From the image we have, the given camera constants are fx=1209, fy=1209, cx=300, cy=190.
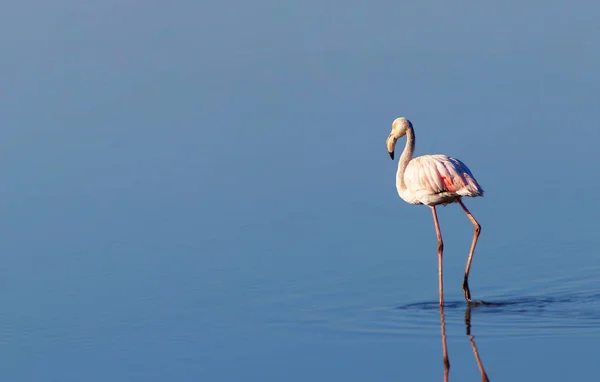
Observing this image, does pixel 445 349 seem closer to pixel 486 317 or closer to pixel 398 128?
pixel 486 317

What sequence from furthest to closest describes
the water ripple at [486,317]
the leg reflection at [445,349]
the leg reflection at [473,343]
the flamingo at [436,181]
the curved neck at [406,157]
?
the curved neck at [406,157], the flamingo at [436,181], the water ripple at [486,317], the leg reflection at [445,349], the leg reflection at [473,343]

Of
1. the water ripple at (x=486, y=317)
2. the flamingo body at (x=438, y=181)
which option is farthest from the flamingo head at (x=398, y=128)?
the water ripple at (x=486, y=317)

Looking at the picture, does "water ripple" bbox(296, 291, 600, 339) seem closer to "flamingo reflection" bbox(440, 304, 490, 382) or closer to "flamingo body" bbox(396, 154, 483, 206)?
"flamingo reflection" bbox(440, 304, 490, 382)

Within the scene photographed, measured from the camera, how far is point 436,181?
9297 millimetres

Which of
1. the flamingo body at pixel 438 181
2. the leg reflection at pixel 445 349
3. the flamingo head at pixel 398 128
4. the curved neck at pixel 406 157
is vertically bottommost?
the leg reflection at pixel 445 349

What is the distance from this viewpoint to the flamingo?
30.0 feet

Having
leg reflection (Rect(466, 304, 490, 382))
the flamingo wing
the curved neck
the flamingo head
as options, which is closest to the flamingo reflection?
leg reflection (Rect(466, 304, 490, 382))

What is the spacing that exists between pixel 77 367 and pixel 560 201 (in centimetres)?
542

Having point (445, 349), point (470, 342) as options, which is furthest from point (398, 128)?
point (445, 349)

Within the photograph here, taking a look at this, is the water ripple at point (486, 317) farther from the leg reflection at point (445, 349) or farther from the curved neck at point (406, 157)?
the curved neck at point (406, 157)

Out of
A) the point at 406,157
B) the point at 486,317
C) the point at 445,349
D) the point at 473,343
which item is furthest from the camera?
the point at 406,157

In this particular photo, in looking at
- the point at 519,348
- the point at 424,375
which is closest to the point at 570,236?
the point at 519,348

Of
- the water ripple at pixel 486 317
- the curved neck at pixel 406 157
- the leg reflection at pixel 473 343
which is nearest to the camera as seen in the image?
the leg reflection at pixel 473 343

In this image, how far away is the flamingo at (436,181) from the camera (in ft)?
30.0
